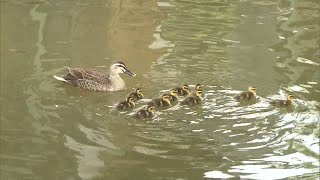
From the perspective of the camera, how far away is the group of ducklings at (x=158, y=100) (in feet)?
21.4

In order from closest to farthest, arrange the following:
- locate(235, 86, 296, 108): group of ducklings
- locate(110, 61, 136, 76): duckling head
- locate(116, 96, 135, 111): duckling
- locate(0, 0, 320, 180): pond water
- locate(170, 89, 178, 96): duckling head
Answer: locate(0, 0, 320, 180): pond water < locate(116, 96, 135, 111): duckling < locate(235, 86, 296, 108): group of ducklings < locate(170, 89, 178, 96): duckling head < locate(110, 61, 136, 76): duckling head

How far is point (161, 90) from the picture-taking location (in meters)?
7.45

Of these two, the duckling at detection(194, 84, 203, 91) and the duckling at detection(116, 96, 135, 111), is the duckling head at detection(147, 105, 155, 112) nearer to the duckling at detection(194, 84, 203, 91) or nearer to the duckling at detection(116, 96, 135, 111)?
the duckling at detection(116, 96, 135, 111)

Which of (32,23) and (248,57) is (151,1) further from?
(248,57)

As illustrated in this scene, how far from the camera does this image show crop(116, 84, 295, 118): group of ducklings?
258 inches

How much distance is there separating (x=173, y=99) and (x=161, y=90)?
503 millimetres

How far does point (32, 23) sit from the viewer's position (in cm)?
1020

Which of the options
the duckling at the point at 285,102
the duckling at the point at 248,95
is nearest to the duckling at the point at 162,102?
the duckling at the point at 248,95

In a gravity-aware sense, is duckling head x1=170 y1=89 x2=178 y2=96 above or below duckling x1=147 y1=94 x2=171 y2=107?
above

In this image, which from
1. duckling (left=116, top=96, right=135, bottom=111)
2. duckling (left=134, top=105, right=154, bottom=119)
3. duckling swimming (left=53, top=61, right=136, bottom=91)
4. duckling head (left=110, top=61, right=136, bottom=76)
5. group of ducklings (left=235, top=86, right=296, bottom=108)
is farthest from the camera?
duckling head (left=110, top=61, right=136, bottom=76)

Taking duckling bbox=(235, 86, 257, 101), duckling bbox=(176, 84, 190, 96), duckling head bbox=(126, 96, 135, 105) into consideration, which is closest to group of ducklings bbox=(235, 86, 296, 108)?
duckling bbox=(235, 86, 257, 101)

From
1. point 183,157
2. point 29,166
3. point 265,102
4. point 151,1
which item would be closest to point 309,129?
point 265,102

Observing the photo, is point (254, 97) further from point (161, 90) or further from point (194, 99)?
point (161, 90)

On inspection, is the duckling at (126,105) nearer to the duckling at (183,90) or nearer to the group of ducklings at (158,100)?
the group of ducklings at (158,100)
